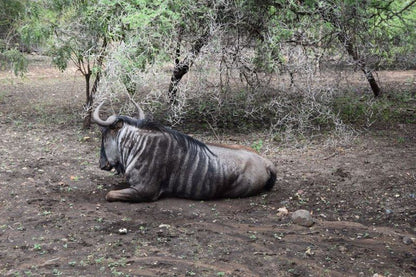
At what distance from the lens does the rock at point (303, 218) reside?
5643 millimetres

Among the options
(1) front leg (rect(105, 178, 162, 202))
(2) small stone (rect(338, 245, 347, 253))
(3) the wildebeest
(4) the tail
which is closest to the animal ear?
(3) the wildebeest

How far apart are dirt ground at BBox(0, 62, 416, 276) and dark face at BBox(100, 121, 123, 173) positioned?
0.34m

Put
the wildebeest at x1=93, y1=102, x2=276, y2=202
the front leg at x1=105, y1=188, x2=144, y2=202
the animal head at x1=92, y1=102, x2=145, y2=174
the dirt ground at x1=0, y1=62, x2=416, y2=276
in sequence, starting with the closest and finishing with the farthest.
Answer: the dirt ground at x1=0, y1=62, x2=416, y2=276, the front leg at x1=105, y1=188, x2=144, y2=202, the wildebeest at x1=93, y1=102, x2=276, y2=202, the animal head at x1=92, y1=102, x2=145, y2=174

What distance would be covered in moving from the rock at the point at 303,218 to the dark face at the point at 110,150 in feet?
7.53

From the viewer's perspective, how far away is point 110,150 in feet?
21.7

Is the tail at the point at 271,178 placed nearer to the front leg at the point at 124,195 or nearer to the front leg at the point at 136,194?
the front leg at the point at 136,194

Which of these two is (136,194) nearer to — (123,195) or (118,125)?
(123,195)

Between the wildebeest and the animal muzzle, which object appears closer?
the wildebeest

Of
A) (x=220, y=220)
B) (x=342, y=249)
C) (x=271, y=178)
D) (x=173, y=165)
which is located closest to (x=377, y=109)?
(x=271, y=178)

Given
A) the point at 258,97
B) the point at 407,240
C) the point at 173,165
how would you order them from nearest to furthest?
the point at 407,240 → the point at 173,165 → the point at 258,97

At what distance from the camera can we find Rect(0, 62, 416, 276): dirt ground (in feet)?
15.5

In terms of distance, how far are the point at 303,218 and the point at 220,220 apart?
89 cm

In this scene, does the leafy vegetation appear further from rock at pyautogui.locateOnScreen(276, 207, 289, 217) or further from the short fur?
rock at pyautogui.locateOnScreen(276, 207, 289, 217)

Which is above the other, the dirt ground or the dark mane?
the dark mane
